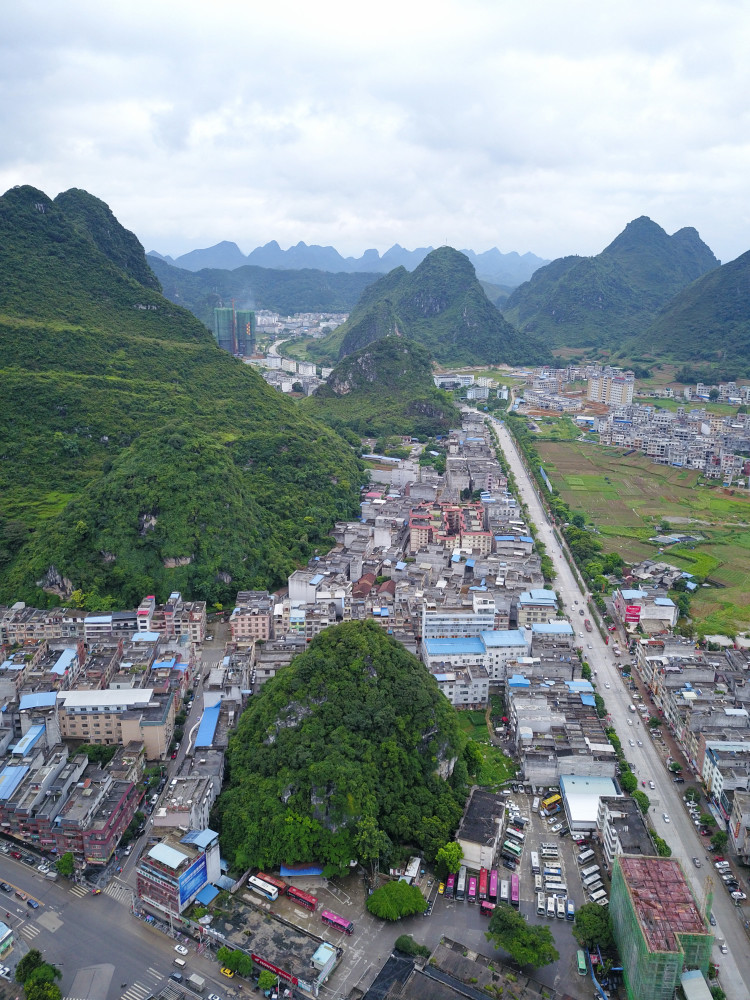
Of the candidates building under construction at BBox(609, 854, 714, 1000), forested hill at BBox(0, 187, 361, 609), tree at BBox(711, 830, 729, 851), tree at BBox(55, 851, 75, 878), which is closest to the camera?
building under construction at BBox(609, 854, 714, 1000)

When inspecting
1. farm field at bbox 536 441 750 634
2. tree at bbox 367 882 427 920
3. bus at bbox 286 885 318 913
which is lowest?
bus at bbox 286 885 318 913

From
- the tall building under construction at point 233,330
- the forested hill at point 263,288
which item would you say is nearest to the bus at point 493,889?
the tall building under construction at point 233,330

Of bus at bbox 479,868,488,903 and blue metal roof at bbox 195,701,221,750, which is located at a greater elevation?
blue metal roof at bbox 195,701,221,750

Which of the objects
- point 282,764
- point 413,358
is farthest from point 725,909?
point 413,358

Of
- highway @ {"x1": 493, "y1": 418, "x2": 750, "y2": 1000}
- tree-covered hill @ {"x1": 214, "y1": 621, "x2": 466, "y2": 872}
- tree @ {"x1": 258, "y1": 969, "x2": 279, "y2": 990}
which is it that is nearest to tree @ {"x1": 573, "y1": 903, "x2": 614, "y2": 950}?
highway @ {"x1": 493, "y1": 418, "x2": 750, "y2": 1000}

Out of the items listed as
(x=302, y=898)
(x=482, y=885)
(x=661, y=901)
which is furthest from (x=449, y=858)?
(x=661, y=901)

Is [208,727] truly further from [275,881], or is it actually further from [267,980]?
[267,980]

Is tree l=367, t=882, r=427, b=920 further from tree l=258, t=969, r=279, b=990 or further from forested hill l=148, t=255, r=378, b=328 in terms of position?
forested hill l=148, t=255, r=378, b=328

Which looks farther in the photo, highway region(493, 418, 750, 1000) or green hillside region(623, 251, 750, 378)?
green hillside region(623, 251, 750, 378)
